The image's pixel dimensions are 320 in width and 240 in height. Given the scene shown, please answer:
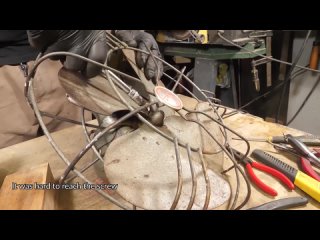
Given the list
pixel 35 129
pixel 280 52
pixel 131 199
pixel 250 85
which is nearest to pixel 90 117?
pixel 35 129

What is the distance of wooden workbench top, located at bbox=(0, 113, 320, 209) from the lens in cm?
57

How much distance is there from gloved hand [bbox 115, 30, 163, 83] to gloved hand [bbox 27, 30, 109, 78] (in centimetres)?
21

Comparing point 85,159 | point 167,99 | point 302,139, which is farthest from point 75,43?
point 302,139

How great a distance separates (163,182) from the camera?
0.45 m

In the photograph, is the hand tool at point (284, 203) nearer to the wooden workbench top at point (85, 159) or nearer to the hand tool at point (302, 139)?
the wooden workbench top at point (85, 159)

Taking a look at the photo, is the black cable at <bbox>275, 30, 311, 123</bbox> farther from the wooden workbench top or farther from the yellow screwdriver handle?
the yellow screwdriver handle

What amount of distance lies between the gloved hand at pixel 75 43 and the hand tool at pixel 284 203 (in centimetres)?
43

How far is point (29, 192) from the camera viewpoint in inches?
19.9

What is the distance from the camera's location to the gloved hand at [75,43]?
467 millimetres

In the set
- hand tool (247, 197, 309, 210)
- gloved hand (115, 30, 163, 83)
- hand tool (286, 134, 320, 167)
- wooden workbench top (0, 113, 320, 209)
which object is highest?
gloved hand (115, 30, 163, 83)

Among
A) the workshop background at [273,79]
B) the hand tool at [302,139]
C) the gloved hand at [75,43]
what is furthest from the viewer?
the workshop background at [273,79]

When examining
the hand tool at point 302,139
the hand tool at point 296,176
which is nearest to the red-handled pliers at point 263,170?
the hand tool at point 296,176

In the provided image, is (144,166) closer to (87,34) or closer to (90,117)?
(87,34)

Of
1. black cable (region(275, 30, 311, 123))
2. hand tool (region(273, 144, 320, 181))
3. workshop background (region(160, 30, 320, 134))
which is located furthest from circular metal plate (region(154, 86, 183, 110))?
black cable (region(275, 30, 311, 123))
